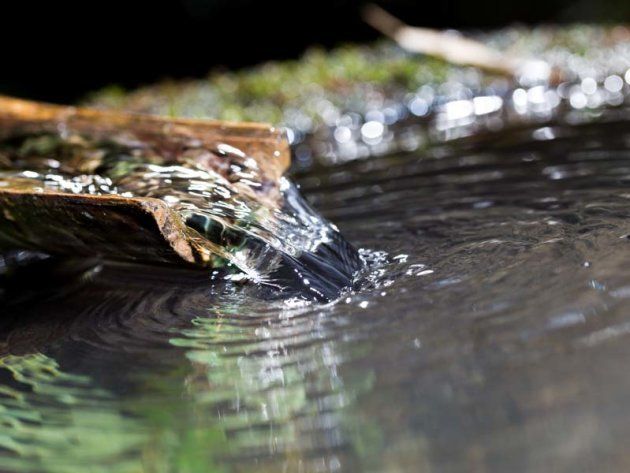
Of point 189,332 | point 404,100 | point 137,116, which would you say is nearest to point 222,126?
point 137,116

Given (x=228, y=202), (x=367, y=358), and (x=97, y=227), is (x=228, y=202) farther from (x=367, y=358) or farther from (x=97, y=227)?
(x=367, y=358)

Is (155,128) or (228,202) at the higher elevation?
(155,128)

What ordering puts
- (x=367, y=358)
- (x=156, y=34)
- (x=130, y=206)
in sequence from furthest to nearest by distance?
(x=156, y=34)
(x=130, y=206)
(x=367, y=358)

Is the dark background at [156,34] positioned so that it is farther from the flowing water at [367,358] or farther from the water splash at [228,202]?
the flowing water at [367,358]

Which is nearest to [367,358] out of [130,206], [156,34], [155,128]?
[130,206]

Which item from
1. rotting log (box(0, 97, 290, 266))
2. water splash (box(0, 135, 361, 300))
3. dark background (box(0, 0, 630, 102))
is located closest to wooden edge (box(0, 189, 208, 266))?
rotting log (box(0, 97, 290, 266))

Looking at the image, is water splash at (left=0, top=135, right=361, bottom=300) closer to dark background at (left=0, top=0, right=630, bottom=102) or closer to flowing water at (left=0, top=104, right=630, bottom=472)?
flowing water at (left=0, top=104, right=630, bottom=472)

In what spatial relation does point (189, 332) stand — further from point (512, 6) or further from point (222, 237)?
point (512, 6)
